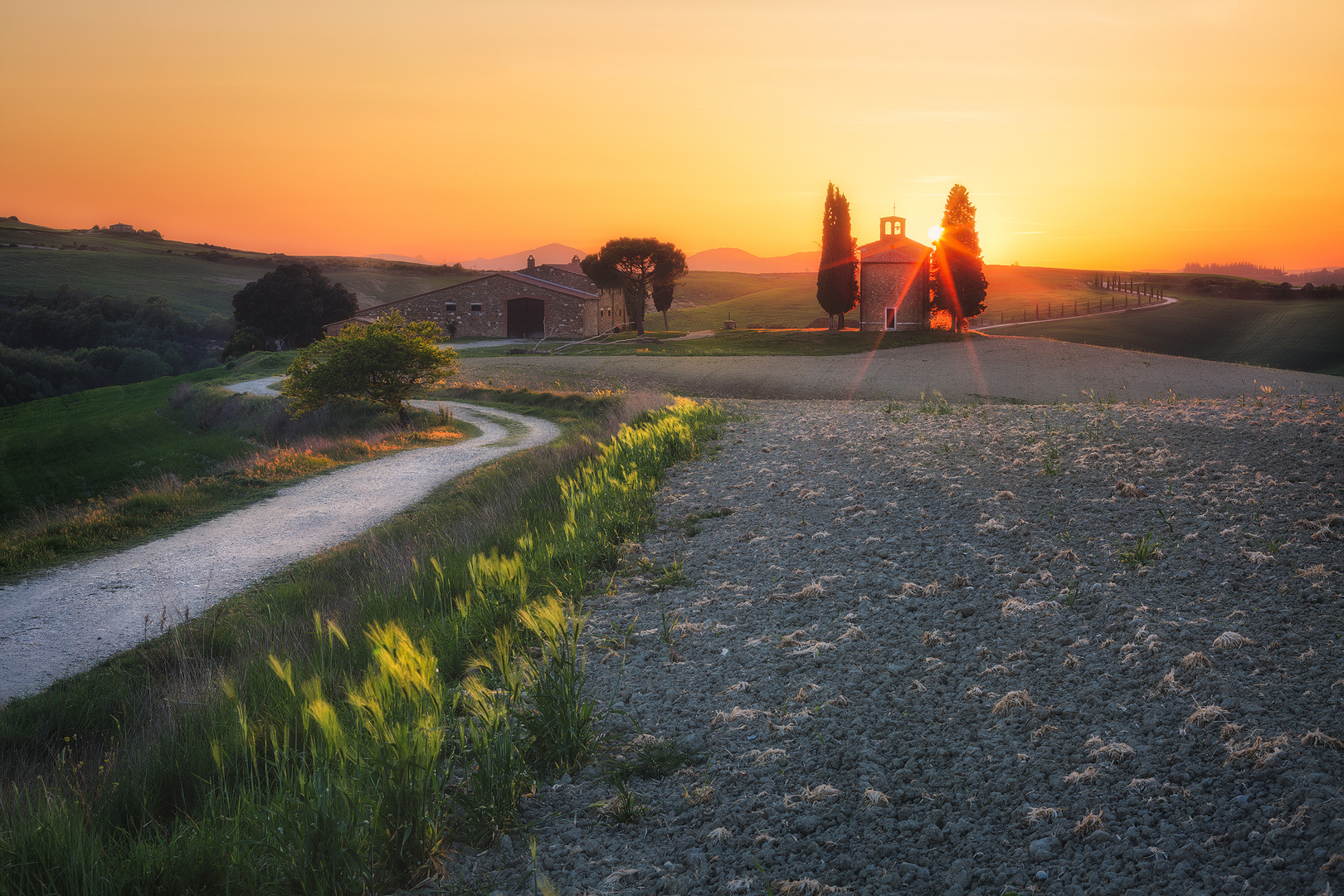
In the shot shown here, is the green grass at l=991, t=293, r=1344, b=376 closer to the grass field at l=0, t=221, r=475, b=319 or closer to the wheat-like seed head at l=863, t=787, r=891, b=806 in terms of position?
the wheat-like seed head at l=863, t=787, r=891, b=806

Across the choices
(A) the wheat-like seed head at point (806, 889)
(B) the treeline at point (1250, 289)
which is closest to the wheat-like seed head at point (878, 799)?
(A) the wheat-like seed head at point (806, 889)

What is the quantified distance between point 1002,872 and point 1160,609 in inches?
102

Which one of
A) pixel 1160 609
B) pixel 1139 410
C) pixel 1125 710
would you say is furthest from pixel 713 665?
pixel 1139 410

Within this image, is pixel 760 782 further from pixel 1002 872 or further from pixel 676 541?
pixel 676 541

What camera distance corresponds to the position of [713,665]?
439 cm

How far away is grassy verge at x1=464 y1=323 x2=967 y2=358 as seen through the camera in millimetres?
46188

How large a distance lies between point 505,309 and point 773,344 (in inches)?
1041

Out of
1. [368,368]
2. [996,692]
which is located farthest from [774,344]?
[996,692]

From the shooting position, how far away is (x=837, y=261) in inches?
2216

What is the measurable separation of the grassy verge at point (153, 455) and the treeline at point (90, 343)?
8.99 metres

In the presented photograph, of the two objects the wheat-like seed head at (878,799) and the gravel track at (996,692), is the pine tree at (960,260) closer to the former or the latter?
the gravel track at (996,692)

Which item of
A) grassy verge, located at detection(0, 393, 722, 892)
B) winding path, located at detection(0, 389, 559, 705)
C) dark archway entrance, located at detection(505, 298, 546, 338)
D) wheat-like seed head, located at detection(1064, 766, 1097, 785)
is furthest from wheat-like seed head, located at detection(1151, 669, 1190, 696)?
dark archway entrance, located at detection(505, 298, 546, 338)

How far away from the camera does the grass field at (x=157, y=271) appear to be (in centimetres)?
9931

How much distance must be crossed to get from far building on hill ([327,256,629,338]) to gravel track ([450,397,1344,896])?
57.6m
